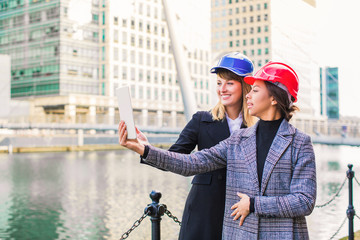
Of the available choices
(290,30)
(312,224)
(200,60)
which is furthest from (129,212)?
(200,60)

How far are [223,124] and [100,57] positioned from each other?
49.9 m

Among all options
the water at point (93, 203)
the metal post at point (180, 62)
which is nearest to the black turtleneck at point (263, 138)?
the metal post at point (180, 62)

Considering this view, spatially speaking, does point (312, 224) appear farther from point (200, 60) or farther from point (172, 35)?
point (200, 60)

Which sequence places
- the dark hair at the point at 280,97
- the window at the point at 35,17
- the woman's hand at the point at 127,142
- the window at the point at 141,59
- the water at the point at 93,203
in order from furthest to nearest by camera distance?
1. the window at the point at 141,59
2. the window at the point at 35,17
3. the water at the point at 93,203
4. the dark hair at the point at 280,97
5. the woman's hand at the point at 127,142

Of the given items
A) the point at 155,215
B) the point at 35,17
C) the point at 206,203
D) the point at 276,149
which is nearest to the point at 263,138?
the point at 276,149

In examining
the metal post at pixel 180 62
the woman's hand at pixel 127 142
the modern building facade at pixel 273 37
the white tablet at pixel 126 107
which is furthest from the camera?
the modern building facade at pixel 273 37

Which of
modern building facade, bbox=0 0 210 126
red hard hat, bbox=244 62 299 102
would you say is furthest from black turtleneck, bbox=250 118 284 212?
modern building facade, bbox=0 0 210 126

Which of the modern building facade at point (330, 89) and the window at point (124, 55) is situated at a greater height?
the window at point (124, 55)

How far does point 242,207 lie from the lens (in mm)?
1889

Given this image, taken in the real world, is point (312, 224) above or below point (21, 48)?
below

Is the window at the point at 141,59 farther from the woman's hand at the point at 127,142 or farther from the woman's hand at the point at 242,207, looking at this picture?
the woman's hand at the point at 242,207

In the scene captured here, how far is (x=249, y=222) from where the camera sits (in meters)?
1.89

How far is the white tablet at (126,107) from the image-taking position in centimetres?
178

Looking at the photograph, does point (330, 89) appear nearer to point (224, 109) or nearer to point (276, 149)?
point (224, 109)
